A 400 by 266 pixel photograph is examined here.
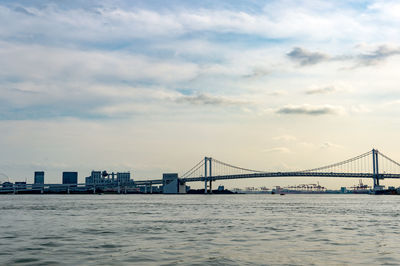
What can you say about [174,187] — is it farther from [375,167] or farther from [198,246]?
[198,246]

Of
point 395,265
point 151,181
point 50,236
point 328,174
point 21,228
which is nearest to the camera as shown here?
point 395,265

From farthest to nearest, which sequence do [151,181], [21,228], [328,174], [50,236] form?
1. [151,181]
2. [328,174]
3. [21,228]
4. [50,236]

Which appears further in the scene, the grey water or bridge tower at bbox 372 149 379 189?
bridge tower at bbox 372 149 379 189

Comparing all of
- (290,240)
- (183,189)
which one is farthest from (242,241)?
(183,189)

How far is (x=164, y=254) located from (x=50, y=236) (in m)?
7.92

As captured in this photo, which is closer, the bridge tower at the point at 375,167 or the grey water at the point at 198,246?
the grey water at the point at 198,246

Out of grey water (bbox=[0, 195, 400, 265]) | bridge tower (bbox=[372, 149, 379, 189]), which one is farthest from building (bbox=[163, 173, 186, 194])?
grey water (bbox=[0, 195, 400, 265])

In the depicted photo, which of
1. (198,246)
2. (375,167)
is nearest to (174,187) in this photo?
Answer: (375,167)

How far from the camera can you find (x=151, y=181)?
196 meters

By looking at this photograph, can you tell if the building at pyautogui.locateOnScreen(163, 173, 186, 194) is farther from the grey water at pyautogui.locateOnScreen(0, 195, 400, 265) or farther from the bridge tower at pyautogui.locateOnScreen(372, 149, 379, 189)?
the grey water at pyautogui.locateOnScreen(0, 195, 400, 265)

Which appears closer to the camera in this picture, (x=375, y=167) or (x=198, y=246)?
(x=198, y=246)

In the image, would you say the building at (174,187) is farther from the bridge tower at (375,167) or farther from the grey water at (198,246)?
the grey water at (198,246)

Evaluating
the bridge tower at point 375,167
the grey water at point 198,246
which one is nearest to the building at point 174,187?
the bridge tower at point 375,167

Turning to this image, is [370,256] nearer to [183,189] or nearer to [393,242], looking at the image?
[393,242]
